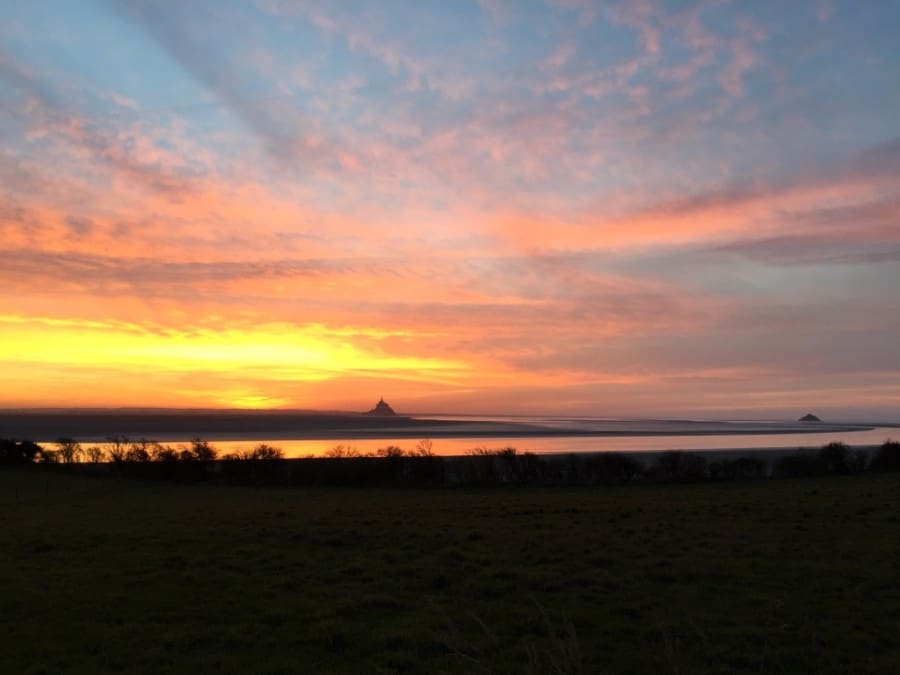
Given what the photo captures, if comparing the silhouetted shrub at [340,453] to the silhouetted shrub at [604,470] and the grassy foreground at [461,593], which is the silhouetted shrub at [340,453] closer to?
the silhouetted shrub at [604,470]

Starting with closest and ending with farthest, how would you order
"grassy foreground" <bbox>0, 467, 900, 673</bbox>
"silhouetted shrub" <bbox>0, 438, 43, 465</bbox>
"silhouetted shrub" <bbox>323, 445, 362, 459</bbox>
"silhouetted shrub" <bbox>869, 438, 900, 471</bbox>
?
1. "grassy foreground" <bbox>0, 467, 900, 673</bbox>
2. "silhouetted shrub" <bbox>869, 438, 900, 471</bbox>
3. "silhouetted shrub" <bbox>323, 445, 362, 459</bbox>
4. "silhouetted shrub" <bbox>0, 438, 43, 465</bbox>

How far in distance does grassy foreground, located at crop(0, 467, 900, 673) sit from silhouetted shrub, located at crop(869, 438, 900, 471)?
33.6 metres

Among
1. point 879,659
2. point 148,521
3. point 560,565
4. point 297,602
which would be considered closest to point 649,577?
point 560,565

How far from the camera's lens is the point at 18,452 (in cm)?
6181

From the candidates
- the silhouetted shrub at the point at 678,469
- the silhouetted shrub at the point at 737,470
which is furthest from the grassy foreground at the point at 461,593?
the silhouetted shrub at the point at 737,470

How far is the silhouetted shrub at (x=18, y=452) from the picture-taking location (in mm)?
60438

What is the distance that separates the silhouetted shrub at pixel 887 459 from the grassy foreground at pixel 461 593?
1321 inches

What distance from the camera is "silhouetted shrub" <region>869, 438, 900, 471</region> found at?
50.9 metres

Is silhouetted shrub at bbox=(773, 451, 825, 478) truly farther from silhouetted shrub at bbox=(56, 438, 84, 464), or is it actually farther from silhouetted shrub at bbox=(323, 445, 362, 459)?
silhouetted shrub at bbox=(56, 438, 84, 464)

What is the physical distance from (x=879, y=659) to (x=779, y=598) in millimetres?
3023

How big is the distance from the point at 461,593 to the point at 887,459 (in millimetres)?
53131

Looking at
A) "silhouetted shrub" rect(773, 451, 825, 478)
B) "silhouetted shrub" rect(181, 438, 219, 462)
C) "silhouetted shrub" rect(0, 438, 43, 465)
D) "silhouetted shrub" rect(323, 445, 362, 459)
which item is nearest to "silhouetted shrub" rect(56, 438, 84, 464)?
"silhouetted shrub" rect(0, 438, 43, 465)

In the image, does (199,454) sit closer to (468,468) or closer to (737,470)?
(468,468)

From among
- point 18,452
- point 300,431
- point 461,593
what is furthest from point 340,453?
point 300,431
